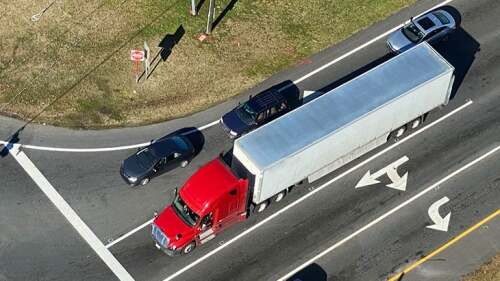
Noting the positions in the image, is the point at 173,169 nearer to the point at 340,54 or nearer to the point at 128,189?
the point at 128,189

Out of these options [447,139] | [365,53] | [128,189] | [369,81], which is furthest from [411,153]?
[128,189]

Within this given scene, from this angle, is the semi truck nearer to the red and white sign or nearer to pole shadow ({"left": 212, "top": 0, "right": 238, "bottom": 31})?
the red and white sign

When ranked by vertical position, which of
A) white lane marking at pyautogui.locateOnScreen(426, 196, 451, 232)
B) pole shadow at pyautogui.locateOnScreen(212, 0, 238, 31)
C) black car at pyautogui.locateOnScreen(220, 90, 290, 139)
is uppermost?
pole shadow at pyautogui.locateOnScreen(212, 0, 238, 31)

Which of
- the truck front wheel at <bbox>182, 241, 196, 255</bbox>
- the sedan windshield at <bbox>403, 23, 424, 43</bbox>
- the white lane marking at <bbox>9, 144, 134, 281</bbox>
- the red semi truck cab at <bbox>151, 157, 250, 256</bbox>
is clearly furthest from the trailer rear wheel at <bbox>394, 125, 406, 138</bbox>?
the white lane marking at <bbox>9, 144, 134, 281</bbox>

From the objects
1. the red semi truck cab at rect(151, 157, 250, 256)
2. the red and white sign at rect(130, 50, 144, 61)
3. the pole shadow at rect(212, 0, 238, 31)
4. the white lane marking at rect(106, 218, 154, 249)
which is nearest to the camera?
the red semi truck cab at rect(151, 157, 250, 256)

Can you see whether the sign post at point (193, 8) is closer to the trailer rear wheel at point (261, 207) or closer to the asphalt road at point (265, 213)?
the asphalt road at point (265, 213)

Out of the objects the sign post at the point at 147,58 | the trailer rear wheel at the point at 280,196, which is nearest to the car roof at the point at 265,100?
the trailer rear wheel at the point at 280,196
